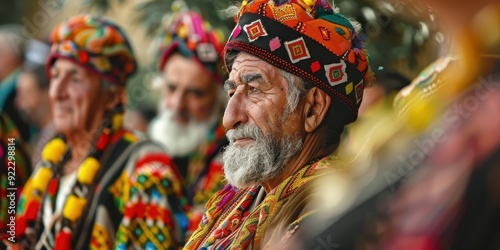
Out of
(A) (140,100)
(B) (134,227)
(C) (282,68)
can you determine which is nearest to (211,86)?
(A) (140,100)

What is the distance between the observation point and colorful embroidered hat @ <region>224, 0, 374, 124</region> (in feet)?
8.82

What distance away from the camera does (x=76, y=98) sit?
17.4ft

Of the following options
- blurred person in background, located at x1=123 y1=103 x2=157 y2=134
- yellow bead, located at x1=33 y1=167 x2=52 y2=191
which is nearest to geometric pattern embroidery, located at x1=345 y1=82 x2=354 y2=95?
yellow bead, located at x1=33 y1=167 x2=52 y2=191

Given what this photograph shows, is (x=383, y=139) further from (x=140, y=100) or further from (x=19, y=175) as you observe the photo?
(x=140, y=100)

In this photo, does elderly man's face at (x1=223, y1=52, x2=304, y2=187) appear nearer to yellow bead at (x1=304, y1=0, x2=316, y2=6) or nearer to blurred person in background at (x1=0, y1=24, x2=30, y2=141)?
yellow bead at (x1=304, y1=0, x2=316, y2=6)

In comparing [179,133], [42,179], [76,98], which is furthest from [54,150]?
[179,133]

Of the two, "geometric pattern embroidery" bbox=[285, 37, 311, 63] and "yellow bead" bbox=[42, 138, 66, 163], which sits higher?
"geometric pattern embroidery" bbox=[285, 37, 311, 63]

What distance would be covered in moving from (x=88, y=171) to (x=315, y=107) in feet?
7.97

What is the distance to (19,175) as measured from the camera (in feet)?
18.3

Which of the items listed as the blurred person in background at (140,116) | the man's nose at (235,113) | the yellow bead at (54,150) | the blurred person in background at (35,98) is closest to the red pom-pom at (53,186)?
the yellow bead at (54,150)

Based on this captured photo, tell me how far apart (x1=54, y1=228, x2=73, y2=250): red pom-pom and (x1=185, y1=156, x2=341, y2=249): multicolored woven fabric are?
1862 millimetres

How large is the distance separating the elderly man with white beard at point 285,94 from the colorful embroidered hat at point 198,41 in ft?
12.2

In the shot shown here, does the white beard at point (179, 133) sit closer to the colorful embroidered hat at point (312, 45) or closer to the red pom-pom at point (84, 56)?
the red pom-pom at point (84, 56)

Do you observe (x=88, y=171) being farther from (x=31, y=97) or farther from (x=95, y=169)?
(x=31, y=97)
